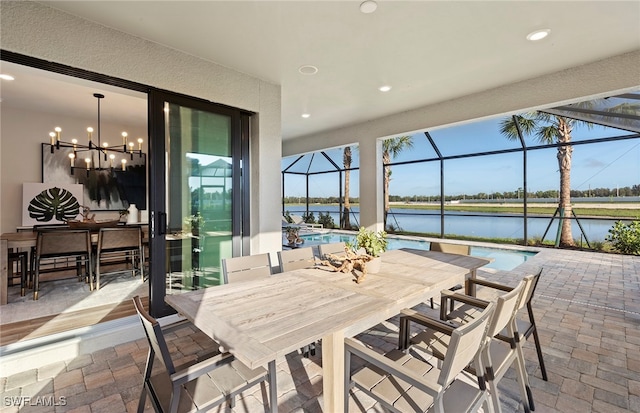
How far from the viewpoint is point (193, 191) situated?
10.6ft

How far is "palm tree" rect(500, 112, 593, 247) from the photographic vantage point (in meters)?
7.30

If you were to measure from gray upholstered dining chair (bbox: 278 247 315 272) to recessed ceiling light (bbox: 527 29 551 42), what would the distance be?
3.06m

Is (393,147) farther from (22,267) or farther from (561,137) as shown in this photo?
(22,267)

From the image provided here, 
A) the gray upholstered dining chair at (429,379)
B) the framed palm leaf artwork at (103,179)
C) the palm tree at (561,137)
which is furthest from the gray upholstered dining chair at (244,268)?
the palm tree at (561,137)

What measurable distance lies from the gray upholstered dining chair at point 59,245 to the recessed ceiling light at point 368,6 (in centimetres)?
425

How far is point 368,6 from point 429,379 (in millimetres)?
2659

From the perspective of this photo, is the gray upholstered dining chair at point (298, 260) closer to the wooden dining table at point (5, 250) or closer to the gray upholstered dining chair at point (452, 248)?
the gray upholstered dining chair at point (452, 248)

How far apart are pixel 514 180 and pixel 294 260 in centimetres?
848

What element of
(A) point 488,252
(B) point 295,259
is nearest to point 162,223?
(B) point 295,259

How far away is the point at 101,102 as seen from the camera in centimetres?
457

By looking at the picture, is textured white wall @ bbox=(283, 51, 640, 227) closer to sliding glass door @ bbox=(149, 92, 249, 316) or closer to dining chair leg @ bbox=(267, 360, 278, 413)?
sliding glass door @ bbox=(149, 92, 249, 316)

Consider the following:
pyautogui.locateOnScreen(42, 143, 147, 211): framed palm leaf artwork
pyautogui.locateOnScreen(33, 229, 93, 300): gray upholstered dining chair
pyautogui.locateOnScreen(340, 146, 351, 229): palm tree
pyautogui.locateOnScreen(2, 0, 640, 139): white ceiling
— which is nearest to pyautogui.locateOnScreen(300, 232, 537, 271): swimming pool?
pyautogui.locateOnScreen(340, 146, 351, 229): palm tree

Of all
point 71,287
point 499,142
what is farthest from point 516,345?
point 499,142

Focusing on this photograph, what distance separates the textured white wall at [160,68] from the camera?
222cm
